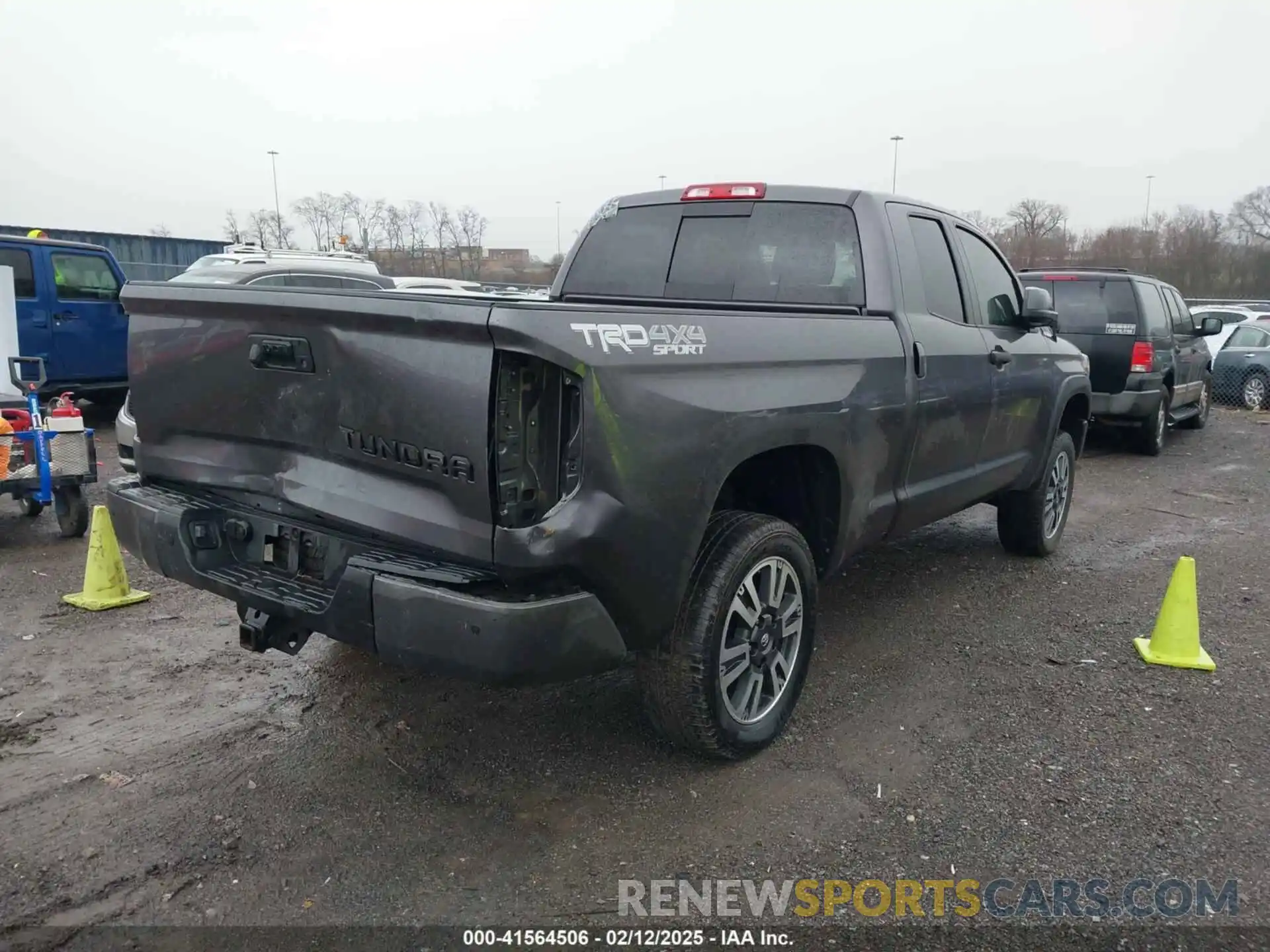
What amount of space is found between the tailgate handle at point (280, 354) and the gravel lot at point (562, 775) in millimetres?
1425

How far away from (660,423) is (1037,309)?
10.8ft

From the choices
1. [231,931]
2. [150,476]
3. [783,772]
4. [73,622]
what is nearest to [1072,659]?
[783,772]

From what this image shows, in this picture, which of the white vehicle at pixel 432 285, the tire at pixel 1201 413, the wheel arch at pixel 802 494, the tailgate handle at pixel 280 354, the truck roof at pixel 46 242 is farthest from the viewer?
the tire at pixel 1201 413

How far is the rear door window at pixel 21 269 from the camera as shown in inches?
418

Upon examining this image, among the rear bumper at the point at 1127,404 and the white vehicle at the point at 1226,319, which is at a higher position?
the white vehicle at the point at 1226,319

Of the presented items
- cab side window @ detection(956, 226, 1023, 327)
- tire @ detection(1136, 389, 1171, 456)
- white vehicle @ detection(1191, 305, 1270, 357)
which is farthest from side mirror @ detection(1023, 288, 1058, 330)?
white vehicle @ detection(1191, 305, 1270, 357)

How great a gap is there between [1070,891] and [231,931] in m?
2.34

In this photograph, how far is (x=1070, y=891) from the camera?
2.81 meters

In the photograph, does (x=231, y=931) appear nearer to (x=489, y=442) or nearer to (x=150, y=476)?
(x=489, y=442)

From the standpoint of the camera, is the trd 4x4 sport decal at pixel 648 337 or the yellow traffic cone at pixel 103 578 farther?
the yellow traffic cone at pixel 103 578

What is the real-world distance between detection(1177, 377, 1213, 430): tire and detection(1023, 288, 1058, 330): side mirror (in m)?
8.81

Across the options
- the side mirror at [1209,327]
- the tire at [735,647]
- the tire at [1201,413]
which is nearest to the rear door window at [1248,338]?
the tire at [1201,413]

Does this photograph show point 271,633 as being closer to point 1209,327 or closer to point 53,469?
point 53,469

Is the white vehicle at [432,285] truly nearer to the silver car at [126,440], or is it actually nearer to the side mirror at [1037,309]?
the silver car at [126,440]
